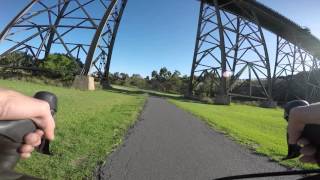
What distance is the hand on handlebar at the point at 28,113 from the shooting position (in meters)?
1.27

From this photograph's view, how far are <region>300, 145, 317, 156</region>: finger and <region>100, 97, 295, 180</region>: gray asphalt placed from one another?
4093 millimetres

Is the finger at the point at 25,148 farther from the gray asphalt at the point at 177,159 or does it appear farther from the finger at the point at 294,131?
the gray asphalt at the point at 177,159

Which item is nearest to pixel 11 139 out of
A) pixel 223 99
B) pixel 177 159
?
pixel 177 159

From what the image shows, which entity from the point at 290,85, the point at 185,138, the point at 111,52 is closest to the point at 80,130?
the point at 185,138

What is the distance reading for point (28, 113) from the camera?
4.40ft

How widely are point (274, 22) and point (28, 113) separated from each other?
1739 inches

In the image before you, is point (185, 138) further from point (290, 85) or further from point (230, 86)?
point (290, 85)

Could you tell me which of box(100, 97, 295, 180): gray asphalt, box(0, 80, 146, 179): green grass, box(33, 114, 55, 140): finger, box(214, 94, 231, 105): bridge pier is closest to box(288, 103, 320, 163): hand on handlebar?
box(33, 114, 55, 140): finger

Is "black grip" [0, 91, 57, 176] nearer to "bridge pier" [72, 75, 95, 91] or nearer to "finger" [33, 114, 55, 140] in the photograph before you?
"finger" [33, 114, 55, 140]

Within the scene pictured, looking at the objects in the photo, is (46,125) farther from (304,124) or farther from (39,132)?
(304,124)

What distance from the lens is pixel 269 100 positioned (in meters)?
41.1

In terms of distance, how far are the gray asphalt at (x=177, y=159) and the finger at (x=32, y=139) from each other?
394 cm

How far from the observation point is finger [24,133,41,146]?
4.67 ft

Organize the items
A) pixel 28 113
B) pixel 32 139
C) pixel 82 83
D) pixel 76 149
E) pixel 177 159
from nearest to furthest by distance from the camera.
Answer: pixel 28 113
pixel 32 139
pixel 76 149
pixel 177 159
pixel 82 83
